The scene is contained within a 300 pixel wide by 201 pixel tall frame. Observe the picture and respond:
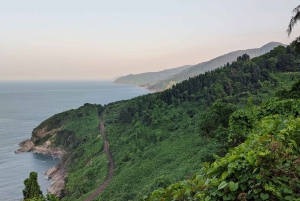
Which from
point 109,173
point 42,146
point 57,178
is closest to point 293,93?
point 109,173

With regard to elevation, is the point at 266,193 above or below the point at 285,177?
below

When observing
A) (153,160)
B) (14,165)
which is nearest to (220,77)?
(153,160)

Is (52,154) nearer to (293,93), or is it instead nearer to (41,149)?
(41,149)

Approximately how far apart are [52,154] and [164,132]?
3238 centimetres

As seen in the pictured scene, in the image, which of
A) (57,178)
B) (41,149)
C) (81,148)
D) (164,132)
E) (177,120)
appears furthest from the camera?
(41,149)

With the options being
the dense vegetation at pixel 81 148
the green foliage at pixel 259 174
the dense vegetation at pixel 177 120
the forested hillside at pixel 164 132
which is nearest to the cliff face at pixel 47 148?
the dense vegetation at pixel 81 148

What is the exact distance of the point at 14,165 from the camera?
1764 inches

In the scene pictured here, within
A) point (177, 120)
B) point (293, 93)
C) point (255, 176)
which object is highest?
point (255, 176)

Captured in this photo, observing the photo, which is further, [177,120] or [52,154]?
[52,154]

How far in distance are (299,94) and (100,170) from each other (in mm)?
29860

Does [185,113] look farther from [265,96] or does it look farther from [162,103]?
[265,96]

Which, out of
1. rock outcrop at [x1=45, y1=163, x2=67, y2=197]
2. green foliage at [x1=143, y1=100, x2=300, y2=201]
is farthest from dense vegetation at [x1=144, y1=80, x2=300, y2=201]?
rock outcrop at [x1=45, y1=163, x2=67, y2=197]

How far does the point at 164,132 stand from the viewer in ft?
115

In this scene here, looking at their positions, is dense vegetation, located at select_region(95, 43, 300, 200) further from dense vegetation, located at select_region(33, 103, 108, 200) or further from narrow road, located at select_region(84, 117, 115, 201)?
dense vegetation, located at select_region(33, 103, 108, 200)
